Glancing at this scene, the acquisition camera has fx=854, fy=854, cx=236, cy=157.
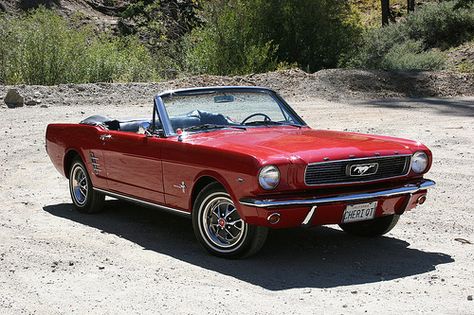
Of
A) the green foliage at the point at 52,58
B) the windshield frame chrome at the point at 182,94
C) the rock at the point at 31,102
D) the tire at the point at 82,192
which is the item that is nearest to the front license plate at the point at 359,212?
the windshield frame chrome at the point at 182,94

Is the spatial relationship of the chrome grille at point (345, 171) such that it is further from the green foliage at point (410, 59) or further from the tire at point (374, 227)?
the green foliage at point (410, 59)

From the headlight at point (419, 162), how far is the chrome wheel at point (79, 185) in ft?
12.2

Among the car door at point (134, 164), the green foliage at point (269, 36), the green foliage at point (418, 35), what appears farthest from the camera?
the green foliage at point (418, 35)

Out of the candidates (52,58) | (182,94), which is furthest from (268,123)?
(52,58)

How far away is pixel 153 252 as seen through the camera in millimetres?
7547

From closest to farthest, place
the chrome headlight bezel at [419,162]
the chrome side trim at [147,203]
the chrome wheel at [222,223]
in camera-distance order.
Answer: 1. the chrome wheel at [222,223]
2. the chrome headlight bezel at [419,162]
3. the chrome side trim at [147,203]

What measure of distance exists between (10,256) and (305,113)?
1222cm

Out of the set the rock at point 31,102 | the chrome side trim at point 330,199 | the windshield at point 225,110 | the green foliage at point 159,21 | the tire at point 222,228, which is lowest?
the tire at point 222,228

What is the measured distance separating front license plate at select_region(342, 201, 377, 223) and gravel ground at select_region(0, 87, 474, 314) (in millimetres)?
396

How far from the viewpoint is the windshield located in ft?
26.4

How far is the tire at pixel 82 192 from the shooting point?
30.3ft

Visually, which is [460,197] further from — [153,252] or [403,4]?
[403,4]

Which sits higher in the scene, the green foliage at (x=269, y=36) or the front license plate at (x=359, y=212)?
the green foliage at (x=269, y=36)

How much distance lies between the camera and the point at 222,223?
7.15m
